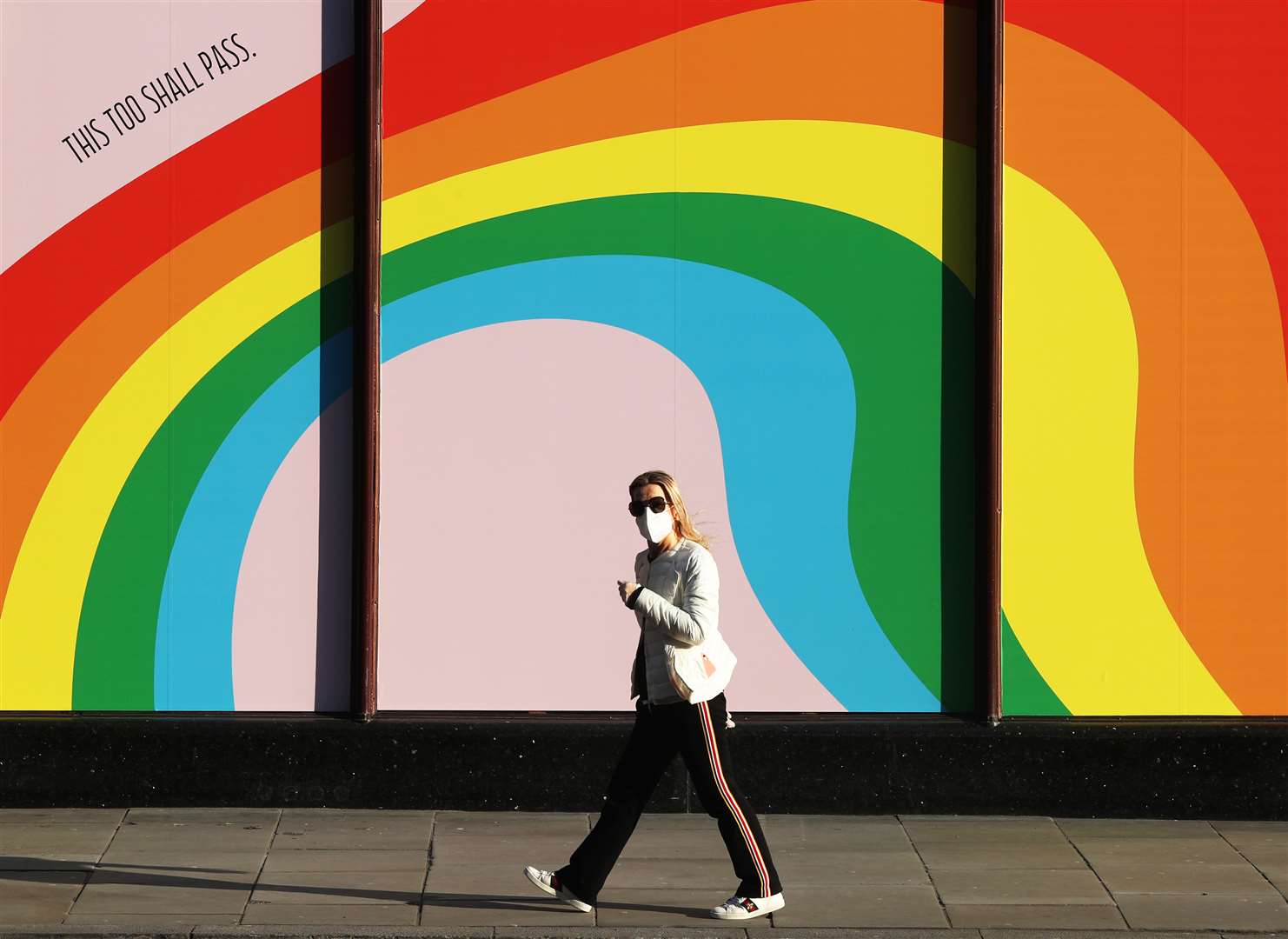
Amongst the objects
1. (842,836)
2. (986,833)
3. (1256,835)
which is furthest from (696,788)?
(1256,835)

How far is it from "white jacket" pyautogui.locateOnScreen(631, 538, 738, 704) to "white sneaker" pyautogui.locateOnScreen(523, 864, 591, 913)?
97 cm

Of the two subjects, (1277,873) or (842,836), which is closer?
(1277,873)

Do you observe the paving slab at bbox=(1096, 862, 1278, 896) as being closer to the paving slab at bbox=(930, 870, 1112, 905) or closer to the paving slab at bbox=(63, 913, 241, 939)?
the paving slab at bbox=(930, 870, 1112, 905)

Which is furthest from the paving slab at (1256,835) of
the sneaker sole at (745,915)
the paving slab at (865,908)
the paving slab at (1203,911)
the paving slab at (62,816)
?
the paving slab at (62,816)

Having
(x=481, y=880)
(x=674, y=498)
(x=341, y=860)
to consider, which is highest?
(x=674, y=498)

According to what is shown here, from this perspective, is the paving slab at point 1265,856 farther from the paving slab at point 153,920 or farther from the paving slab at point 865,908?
the paving slab at point 153,920

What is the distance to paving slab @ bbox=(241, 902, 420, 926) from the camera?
7164 millimetres

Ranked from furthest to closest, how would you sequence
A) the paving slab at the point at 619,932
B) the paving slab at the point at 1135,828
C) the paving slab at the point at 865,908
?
the paving slab at the point at 1135,828, the paving slab at the point at 865,908, the paving slab at the point at 619,932

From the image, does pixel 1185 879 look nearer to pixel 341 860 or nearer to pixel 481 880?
pixel 481 880

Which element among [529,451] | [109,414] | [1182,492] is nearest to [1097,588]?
[1182,492]

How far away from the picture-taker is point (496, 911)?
737 centimetres

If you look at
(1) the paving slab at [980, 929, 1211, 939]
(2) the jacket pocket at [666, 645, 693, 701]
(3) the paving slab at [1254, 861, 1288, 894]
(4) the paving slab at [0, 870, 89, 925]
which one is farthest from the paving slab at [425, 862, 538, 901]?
(3) the paving slab at [1254, 861, 1288, 894]

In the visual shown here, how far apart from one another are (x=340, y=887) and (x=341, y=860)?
0.49 m

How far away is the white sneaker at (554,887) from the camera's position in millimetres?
7362
